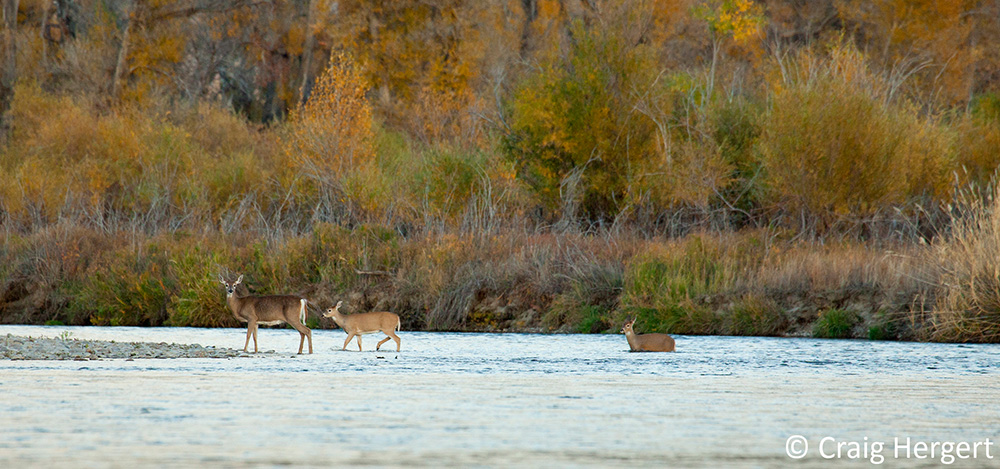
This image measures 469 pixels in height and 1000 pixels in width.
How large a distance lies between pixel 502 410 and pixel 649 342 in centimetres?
770

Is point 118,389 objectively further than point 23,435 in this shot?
Yes

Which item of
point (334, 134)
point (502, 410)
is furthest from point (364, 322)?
point (334, 134)

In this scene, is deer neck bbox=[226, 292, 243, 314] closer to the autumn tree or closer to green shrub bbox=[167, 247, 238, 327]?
green shrub bbox=[167, 247, 238, 327]

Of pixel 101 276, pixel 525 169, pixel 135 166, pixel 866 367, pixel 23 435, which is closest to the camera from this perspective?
pixel 23 435

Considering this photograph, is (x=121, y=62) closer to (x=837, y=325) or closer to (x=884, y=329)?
(x=837, y=325)

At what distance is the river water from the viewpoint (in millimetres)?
7559

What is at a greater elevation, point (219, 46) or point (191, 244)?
point (219, 46)

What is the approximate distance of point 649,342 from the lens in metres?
17.3

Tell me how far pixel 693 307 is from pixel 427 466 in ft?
51.7

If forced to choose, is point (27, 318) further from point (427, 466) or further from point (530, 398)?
point (427, 466)

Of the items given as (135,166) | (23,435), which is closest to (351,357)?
(23,435)

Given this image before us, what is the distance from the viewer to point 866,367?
48.8ft

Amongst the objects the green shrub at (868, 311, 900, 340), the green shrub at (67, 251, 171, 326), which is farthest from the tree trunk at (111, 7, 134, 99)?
the green shrub at (868, 311, 900, 340)

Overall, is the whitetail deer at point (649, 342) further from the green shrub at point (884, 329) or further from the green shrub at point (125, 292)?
the green shrub at point (125, 292)
